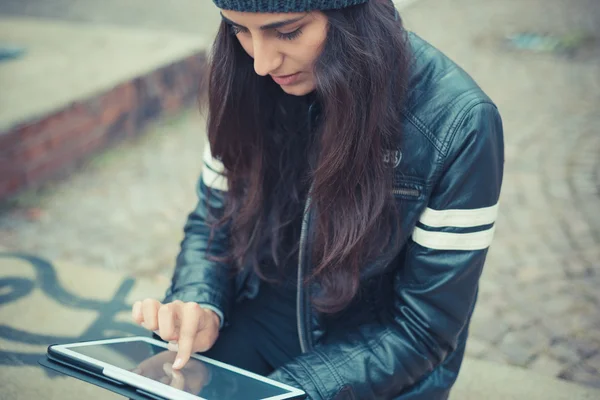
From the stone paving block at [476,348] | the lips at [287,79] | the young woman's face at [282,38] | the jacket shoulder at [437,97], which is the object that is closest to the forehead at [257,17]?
the young woman's face at [282,38]

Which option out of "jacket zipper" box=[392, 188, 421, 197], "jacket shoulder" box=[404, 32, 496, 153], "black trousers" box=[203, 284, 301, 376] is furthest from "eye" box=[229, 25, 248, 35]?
"black trousers" box=[203, 284, 301, 376]

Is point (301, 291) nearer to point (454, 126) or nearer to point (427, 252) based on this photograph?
point (427, 252)

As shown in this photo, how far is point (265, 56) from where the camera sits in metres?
1.42

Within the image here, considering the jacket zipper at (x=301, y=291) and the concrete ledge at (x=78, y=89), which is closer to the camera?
the jacket zipper at (x=301, y=291)

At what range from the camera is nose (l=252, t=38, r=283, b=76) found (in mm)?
1411

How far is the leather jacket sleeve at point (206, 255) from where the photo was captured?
5.83 ft

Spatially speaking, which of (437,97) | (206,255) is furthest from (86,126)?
(437,97)

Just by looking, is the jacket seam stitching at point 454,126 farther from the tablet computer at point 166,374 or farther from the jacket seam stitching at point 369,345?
the tablet computer at point 166,374

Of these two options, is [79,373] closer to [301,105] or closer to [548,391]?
[301,105]

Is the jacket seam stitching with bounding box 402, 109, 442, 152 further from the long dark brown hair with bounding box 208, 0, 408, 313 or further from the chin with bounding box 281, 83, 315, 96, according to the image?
the chin with bounding box 281, 83, 315, 96

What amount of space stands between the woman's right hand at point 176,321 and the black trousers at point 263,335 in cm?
17

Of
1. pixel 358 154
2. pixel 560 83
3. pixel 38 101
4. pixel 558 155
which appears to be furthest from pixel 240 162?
pixel 560 83

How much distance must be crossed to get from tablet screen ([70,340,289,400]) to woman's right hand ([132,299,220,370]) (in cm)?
4

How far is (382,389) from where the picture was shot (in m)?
1.53
